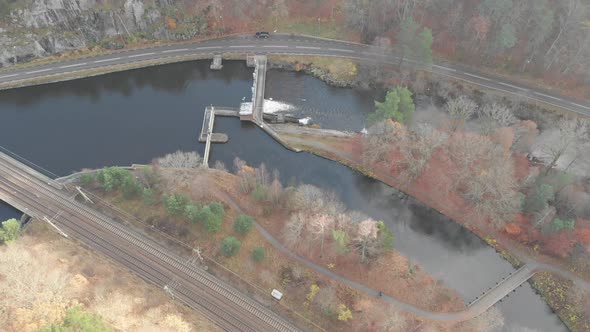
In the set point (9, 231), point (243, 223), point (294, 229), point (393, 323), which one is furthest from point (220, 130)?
point (393, 323)

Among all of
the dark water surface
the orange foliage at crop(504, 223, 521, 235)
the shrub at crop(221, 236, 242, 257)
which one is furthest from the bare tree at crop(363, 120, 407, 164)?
the shrub at crop(221, 236, 242, 257)

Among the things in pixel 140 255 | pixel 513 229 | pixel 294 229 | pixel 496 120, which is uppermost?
pixel 496 120

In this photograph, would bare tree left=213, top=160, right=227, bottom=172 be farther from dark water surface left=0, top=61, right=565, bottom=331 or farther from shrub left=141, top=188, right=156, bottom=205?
shrub left=141, top=188, right=156, bottom=205

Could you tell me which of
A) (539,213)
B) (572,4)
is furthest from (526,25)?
(539,213)

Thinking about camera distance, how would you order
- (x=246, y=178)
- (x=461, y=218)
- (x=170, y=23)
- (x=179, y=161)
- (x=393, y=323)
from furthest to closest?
1. (x=170, y=23)
2. (x=461, y=218)
3. (x=179, y=161)
4. (x=246, y=178)
5. (x=393, y=323)

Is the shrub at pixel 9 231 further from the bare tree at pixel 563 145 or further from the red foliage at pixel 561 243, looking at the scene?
the bare tree at pixel 563 145

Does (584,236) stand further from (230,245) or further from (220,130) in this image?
(220,130)
